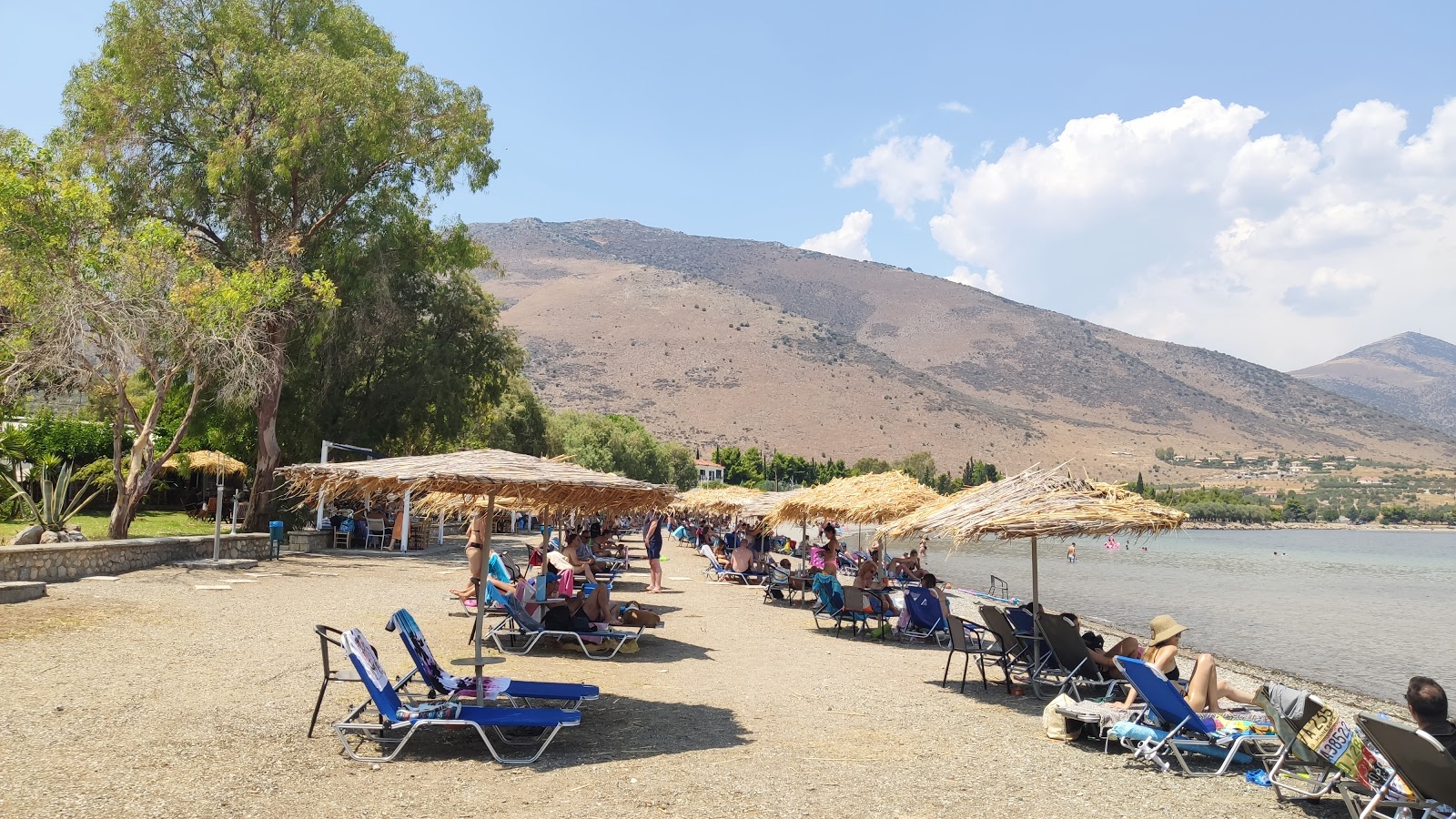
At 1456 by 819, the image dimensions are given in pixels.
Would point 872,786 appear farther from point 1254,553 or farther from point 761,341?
point 761,341

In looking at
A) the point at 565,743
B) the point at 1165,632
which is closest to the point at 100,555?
the point at 565,743

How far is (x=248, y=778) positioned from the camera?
4.81 meters

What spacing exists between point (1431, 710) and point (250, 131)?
22589 mm

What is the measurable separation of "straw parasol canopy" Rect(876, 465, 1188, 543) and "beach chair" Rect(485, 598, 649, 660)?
3304 millimetres

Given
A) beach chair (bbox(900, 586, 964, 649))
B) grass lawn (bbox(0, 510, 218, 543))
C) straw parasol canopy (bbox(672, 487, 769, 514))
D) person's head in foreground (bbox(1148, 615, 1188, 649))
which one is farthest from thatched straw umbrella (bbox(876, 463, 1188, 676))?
straw parasol canopy (bbox(672, 487, 769, 514))

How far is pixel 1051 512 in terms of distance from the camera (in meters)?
7.80

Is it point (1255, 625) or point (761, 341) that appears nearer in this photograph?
point (1255, 625)

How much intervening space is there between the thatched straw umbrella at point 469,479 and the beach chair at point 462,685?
17 centimetres

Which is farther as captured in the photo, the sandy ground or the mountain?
the mountain

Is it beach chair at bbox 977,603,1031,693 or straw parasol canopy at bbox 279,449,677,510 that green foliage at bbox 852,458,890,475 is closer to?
beach chair at bbox 977,603,1031,693

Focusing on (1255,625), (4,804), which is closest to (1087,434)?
(1255,625)

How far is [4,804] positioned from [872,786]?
415 centimetres

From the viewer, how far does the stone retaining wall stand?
37.2 ft

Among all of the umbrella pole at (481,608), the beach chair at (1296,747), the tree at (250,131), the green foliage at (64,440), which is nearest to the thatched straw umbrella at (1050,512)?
the beach chair at (1296,747)
